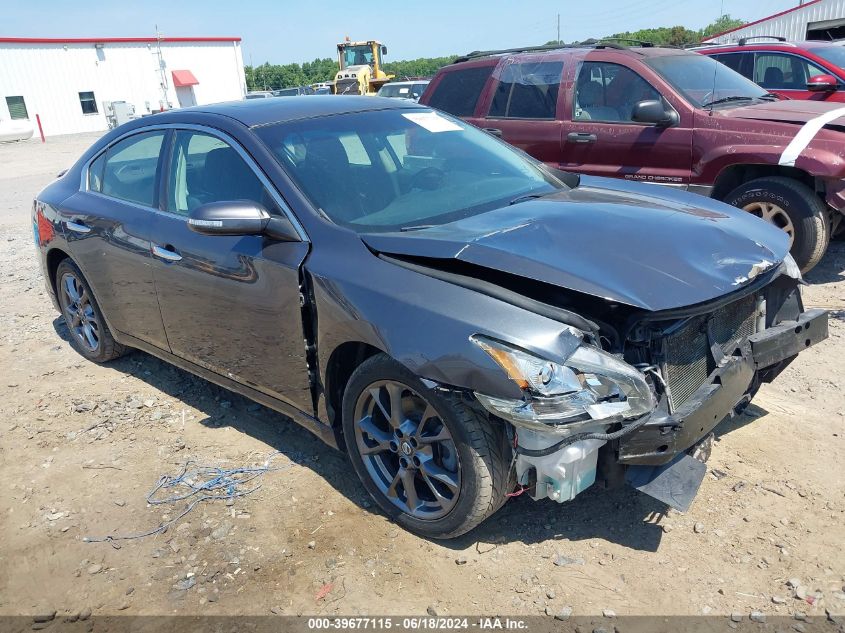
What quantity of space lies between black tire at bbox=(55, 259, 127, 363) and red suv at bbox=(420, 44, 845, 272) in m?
3.81

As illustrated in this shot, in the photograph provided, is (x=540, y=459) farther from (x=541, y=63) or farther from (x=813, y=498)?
(x=541, y=63)

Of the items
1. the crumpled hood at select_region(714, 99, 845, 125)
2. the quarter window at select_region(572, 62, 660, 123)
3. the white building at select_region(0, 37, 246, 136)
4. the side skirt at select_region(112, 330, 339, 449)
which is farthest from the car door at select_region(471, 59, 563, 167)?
the white building at select_region(0, 37, 246, 136)

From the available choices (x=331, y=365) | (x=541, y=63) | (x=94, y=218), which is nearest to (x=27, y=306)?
(x=94, y=218)

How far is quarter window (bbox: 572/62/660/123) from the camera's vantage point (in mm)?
6383

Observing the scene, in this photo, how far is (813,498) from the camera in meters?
3.09

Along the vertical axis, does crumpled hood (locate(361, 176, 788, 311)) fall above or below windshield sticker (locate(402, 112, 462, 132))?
below

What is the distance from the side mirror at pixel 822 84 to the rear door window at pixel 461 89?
4.12 meters

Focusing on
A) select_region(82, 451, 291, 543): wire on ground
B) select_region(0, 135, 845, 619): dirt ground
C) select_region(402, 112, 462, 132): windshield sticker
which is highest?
select_region(402, 112, 462, 132): windshield sticker

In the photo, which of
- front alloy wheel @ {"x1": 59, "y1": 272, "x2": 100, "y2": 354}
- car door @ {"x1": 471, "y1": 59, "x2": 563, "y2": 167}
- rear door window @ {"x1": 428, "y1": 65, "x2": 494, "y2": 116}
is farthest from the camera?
rear door window @ {"x1": 428, "y1": 65, "x2": 494, "y2": 116}

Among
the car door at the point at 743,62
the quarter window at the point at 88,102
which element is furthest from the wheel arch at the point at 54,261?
the quarter window at the point at 88,102

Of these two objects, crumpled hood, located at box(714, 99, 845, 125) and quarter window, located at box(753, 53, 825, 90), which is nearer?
crumpled hood, located at box(714, 99, 845, 125)

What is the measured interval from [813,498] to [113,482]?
11.3 ft

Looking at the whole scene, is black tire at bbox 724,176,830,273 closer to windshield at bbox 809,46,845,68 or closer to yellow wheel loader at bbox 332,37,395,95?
windshield at bbox 809,46,845,68

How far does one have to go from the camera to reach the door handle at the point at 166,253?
371cm
